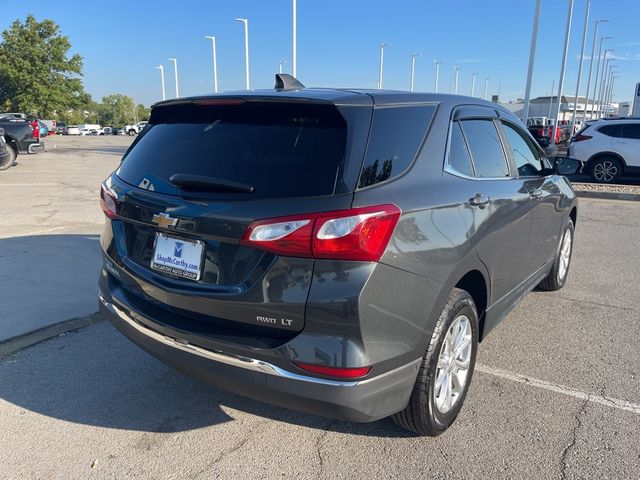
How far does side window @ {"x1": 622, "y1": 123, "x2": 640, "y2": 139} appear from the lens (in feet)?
47.6

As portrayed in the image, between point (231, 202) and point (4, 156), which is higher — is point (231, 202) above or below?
above

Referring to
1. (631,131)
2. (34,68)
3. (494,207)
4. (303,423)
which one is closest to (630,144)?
(631,131)

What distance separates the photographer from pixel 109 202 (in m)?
3.03

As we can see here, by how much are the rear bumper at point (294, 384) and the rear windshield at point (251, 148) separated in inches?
29.7

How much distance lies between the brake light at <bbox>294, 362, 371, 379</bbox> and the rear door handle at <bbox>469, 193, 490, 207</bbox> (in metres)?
1.24

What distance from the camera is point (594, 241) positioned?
8039mm

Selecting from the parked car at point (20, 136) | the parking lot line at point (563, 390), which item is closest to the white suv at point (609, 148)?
the parking lot line at point (563, 390)

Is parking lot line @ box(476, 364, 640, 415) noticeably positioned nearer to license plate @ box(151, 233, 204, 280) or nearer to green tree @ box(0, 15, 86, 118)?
license plate @ box(151, 233, 204, 280)

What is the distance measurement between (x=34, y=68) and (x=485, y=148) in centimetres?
7410

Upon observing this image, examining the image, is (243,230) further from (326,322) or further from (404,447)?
(404,447)

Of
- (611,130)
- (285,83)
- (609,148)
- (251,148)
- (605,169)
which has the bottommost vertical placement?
(605,169)

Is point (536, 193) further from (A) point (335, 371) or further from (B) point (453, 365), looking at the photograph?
(A) point (335, 371)

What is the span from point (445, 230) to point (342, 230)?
0.72m

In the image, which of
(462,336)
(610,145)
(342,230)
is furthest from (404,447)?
(610,145)
